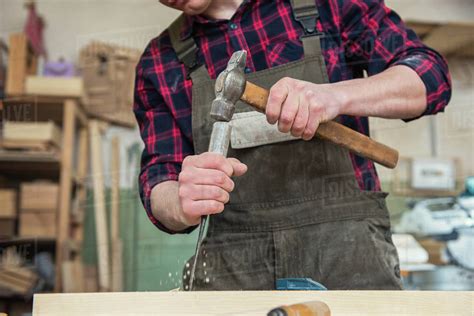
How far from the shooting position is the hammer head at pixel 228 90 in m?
0.98

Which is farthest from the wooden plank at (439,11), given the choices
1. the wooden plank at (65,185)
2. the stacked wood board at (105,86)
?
the wooden plank at (65,185)

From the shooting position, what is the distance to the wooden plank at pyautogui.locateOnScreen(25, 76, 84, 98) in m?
3.04

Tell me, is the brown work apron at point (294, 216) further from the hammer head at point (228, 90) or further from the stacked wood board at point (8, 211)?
the stacked wood board at point (8, 211)

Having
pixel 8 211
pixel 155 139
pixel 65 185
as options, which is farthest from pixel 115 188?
pixel 155 139

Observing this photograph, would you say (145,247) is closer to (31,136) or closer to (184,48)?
(31,136)

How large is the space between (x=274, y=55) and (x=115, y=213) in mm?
1931

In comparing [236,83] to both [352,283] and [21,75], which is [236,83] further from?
[21,75]

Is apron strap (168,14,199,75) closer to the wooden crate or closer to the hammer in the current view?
the hammer

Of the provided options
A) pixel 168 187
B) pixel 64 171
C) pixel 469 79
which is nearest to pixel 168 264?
pixel 168 187

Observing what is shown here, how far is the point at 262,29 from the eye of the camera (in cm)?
126

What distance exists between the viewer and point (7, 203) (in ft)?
10.1

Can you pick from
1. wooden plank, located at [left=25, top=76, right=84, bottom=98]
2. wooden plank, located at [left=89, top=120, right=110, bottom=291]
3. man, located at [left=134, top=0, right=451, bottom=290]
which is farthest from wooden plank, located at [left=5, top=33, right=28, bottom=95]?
man, located at [left=134, top=0, right=451, bottom=290]

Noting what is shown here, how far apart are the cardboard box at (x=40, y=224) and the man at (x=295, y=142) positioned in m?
2.00

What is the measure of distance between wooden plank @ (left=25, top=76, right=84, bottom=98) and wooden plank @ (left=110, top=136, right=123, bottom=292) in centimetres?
32
